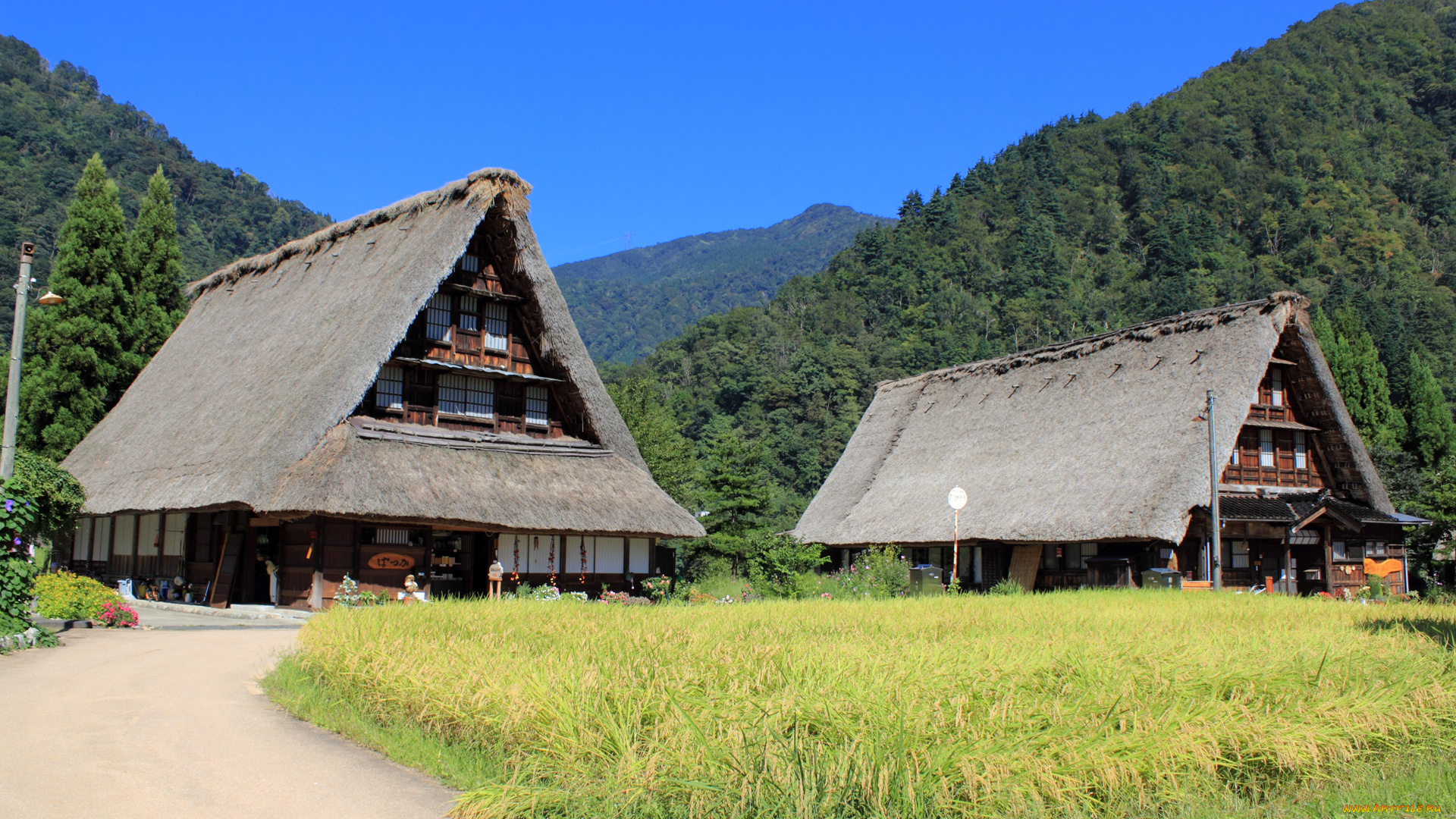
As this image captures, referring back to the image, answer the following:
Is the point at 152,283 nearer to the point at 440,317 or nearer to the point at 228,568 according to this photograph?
the point at 440,317

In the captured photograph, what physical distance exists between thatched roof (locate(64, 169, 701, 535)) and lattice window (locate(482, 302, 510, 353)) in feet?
2.05

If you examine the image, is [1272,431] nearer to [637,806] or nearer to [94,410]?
[637,806]

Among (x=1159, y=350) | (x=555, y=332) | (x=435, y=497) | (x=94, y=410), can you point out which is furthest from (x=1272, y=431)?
(x=94, y=410)

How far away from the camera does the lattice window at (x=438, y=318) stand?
24297mm

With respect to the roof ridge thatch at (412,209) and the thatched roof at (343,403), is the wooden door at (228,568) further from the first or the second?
the roof ridge thatch at (412,209)

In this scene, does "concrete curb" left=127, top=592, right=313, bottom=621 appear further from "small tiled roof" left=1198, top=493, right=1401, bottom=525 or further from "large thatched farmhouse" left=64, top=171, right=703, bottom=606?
"small tiled roof" left=1198, top=493, right=1401, bottom=525

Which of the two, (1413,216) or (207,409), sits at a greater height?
(1413,216)

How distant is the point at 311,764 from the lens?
716 centimetres

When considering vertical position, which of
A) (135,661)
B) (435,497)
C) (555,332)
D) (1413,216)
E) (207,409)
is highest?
(1413,216)

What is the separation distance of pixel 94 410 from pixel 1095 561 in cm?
2899

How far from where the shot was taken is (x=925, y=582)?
2005cm

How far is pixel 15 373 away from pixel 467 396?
1054cm

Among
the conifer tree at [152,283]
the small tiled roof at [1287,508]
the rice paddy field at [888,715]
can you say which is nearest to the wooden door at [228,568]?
the rice paddy field at [888,715]

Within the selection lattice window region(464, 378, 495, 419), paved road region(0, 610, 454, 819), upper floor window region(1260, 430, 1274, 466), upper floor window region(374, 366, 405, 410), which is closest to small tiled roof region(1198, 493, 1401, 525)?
upper floor window region(1260, 430, 1274, 466)
